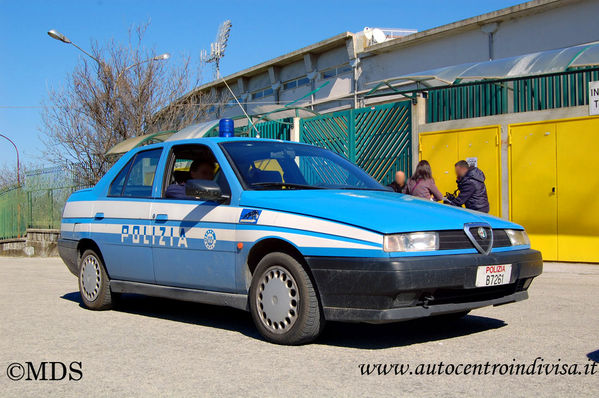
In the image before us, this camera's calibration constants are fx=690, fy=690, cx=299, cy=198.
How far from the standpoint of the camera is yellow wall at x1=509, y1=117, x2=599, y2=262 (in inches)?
466

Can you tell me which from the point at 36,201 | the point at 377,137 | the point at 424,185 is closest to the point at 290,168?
the point at 424,185

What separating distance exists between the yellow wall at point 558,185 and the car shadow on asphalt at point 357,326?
644 cm

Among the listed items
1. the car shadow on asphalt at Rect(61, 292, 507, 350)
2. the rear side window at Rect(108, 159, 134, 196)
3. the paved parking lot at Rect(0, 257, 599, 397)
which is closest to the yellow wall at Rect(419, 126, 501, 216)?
the paved parking lot at Rect(0, 257, 599, 397)

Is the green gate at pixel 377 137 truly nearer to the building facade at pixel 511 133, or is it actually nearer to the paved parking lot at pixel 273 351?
the building facade at pixel 511 133

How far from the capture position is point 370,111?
→ 15.5 meters

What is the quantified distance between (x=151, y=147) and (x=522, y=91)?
8.27 m

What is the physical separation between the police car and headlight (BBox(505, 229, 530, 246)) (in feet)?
0.04

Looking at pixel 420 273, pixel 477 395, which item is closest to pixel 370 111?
pixel 420 273

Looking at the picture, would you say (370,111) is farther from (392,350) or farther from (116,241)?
(392,350)

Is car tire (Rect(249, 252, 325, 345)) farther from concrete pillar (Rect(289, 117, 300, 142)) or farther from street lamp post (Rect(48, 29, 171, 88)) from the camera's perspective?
street lamp post (Rect(48, 29, 171, 88))

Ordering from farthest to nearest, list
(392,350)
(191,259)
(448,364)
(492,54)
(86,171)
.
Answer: (86,171) → (492,54) → (191,259) → (392,350) → (448,364)

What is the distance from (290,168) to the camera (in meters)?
6.02

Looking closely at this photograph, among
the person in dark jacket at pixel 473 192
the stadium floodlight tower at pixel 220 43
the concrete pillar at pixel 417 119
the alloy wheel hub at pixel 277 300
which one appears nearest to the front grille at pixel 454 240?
the alloy wheel hub at pixel 277 300

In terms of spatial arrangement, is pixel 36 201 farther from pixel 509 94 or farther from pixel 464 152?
pixel 509 94
